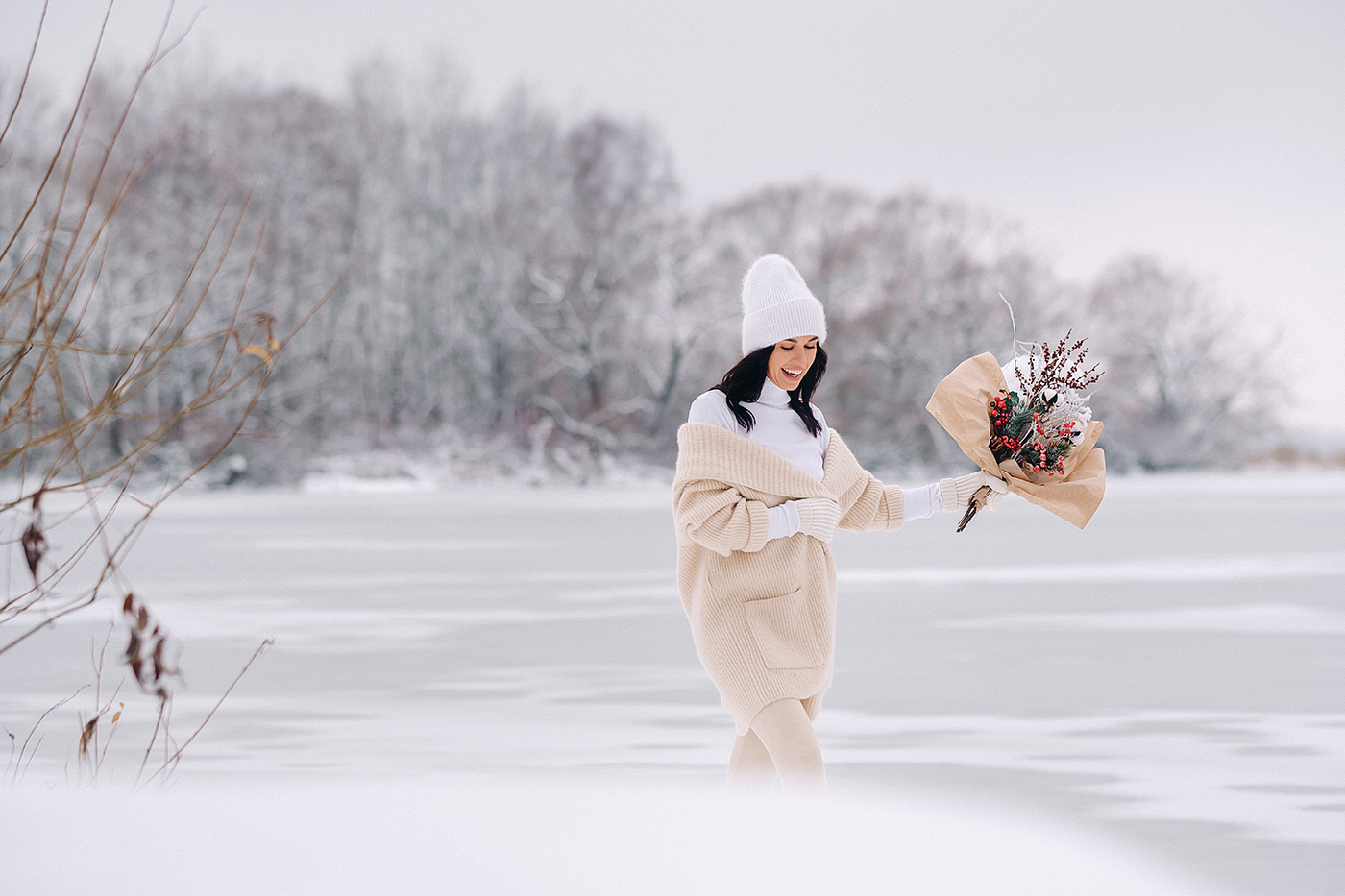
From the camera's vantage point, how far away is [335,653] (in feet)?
21.9

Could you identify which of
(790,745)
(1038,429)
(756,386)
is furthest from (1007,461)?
(790,745)

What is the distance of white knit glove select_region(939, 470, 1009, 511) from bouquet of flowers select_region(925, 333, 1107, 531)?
20mm

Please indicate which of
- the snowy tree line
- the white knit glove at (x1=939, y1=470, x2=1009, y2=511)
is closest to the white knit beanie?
the white knit glove at (x1=939, y1=470, x2=1009, y2=511)

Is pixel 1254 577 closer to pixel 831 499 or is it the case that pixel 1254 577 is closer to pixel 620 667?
pixel 620 667

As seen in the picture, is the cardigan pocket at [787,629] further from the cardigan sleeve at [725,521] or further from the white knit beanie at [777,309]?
the white knit beanie at [777,309]

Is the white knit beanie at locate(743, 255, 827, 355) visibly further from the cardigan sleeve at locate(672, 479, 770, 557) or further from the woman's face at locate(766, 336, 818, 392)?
the cardigan sleeve at locate(672, 479, 770, 557)

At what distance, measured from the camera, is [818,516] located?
2.82m

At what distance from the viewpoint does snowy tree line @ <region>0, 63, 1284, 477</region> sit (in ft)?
92.3

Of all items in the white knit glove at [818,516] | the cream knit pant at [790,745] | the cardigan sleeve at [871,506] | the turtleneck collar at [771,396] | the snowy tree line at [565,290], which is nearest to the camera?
the cream knit pant at [790,745]

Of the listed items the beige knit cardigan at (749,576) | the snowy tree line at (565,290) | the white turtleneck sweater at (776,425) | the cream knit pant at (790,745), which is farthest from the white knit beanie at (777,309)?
the snowy tree line at (565,290)

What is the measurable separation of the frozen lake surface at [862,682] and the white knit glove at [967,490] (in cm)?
111

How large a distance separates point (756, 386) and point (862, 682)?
3347mm

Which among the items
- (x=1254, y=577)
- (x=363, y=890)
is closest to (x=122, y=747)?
(x=363, y=890)

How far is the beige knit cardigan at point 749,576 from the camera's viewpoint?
8.96 feet
